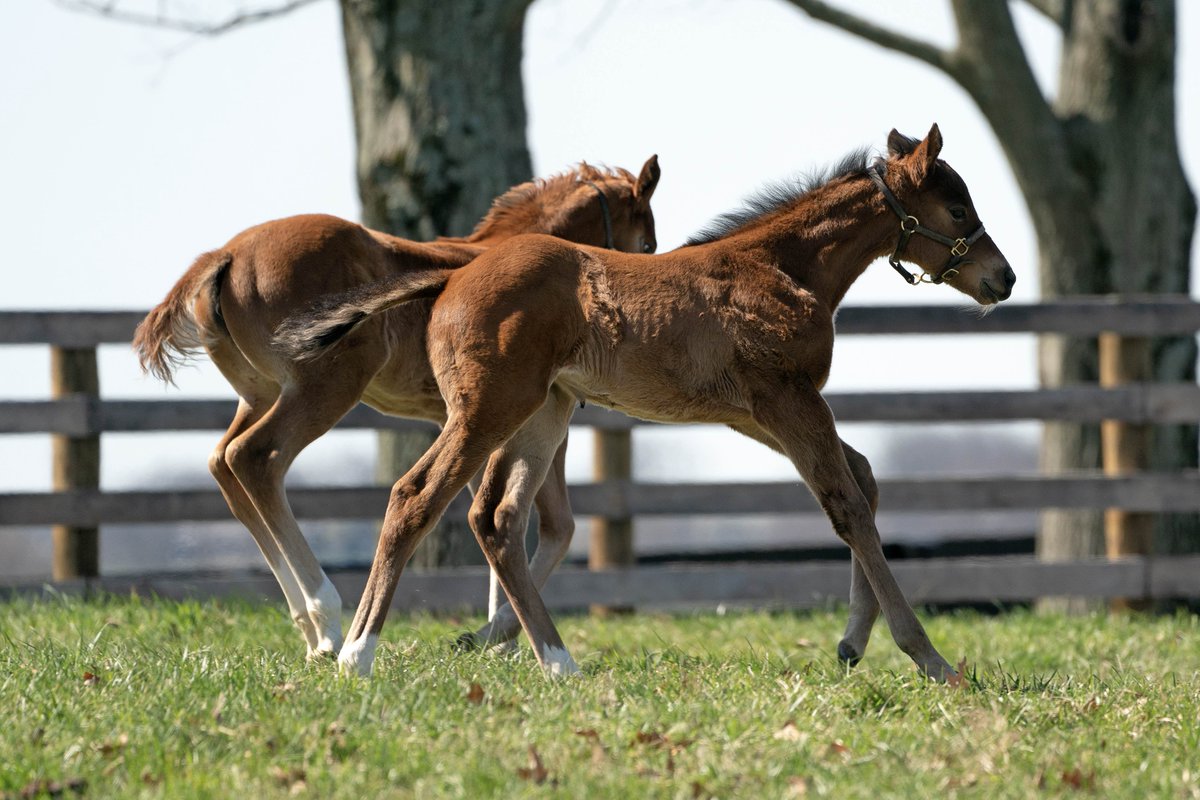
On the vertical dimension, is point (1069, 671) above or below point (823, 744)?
below

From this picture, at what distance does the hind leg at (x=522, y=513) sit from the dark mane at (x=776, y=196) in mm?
808

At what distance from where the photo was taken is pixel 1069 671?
608 cm

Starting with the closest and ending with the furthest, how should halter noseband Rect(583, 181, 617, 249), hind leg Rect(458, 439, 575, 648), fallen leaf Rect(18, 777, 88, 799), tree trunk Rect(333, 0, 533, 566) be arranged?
fallen leaf Rect(18, 777, 88, 799) < hind leg Rect(458, 439, 575, 648) < halter noseband Rect(583, 181, 617, 249) < tree trunk Rect(333, 0, 533, 566)

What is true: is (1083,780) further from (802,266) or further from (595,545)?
(595,545)

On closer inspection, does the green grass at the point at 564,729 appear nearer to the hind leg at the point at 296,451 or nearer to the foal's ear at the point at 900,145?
the hind leg at the point at 296,451

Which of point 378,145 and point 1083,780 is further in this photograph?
point 378,145

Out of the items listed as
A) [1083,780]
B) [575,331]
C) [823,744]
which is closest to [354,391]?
[575,331]

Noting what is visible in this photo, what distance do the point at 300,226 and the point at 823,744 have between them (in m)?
2.97

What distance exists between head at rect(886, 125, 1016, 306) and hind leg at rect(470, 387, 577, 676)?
1.38 m

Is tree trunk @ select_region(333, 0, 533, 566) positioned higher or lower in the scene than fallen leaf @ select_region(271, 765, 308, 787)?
higher

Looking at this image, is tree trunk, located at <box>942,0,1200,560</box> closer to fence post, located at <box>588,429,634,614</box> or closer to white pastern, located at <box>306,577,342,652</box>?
fence post, located at <box>588,429,634,614</box>

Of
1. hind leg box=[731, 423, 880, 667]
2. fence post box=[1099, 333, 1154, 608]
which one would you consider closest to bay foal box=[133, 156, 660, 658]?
hind leg box=[731, 423, 880, 667]

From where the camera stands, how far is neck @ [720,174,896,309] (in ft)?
16.7

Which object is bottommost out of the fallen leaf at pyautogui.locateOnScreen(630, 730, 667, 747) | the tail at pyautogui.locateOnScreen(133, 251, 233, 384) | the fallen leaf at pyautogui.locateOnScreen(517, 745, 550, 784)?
the fallen leaf at pyautogui.locateOnScreen(630, 730, 667, 747)
